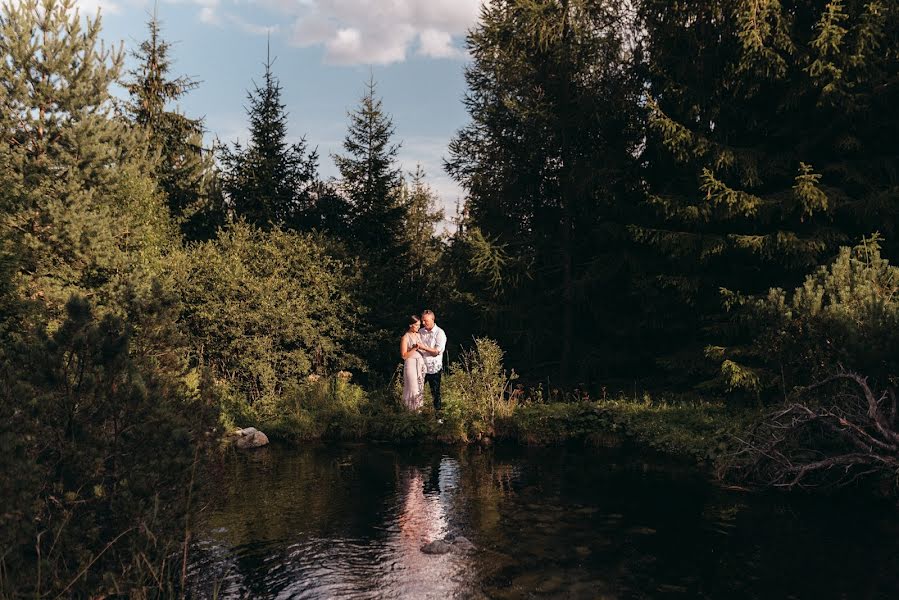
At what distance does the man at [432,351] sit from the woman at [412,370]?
5.4 inches

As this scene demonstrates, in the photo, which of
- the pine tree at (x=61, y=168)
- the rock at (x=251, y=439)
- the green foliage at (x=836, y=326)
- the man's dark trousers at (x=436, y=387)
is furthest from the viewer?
the pine tree at (x=61, y=168)

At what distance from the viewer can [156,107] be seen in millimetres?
27406

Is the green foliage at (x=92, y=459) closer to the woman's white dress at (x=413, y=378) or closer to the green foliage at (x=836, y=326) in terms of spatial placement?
the green foliage at (x=836, y=326)

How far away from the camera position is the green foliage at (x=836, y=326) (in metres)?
9.07

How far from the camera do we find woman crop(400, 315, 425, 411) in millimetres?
14258

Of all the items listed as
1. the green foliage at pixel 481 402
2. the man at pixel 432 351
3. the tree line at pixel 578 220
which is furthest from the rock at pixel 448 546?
the man at pixel 432 351

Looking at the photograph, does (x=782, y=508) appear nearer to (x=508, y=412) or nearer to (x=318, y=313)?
(x=508, y=412)

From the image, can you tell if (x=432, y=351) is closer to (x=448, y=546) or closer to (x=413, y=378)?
(x=413, y=378)

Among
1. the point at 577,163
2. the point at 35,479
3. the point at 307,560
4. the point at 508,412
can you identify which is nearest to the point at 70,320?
the point at 35,479

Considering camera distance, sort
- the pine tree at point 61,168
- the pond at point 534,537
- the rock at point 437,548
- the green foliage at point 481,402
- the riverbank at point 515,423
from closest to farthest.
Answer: the pond at point 534,537 → the rock at point 437,548 → the riverbank at point 515,423 → the green foliage at point 481,402 → the pine tree at point 61,168

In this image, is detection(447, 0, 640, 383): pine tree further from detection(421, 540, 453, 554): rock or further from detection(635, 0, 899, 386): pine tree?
detection(421, 540, 453, 554): rock

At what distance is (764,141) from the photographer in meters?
15.8

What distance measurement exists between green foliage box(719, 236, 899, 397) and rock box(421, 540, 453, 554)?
16.8ft

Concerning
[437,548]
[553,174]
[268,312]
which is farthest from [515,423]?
[553,174]
